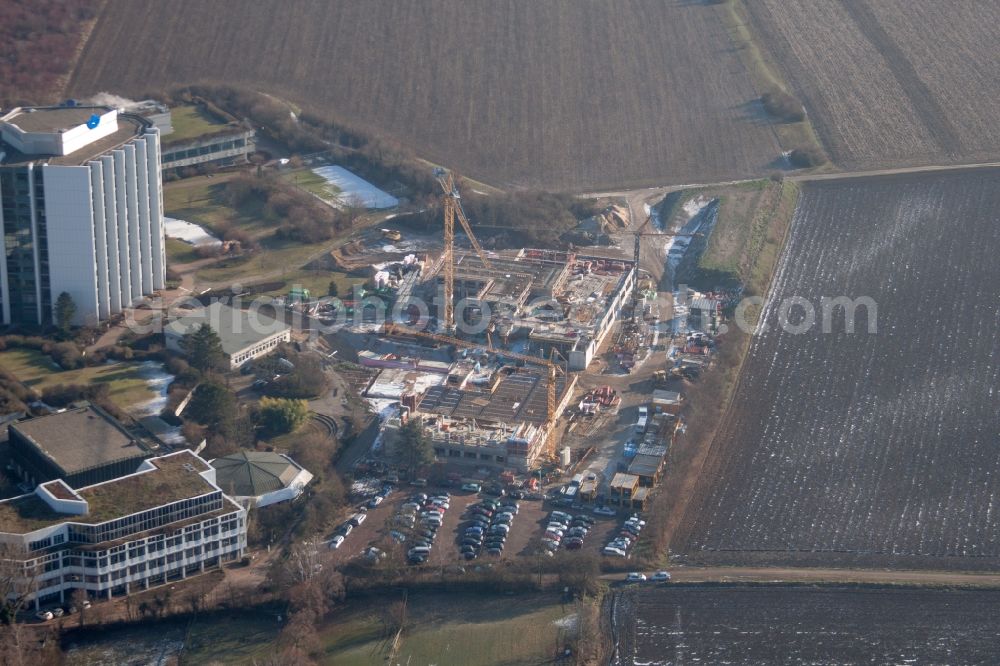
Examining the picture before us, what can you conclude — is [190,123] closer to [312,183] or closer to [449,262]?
[312,183]

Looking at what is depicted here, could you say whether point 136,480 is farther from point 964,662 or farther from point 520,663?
point 964,662

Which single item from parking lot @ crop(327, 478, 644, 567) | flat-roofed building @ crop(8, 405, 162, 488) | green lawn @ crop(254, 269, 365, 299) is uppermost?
flat-roofed building @ crop(8, 405, 162, 488)

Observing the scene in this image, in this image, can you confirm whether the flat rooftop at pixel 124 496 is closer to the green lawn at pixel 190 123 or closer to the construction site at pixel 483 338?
the construction site at pixel 483 338

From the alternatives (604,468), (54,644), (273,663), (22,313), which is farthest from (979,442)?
(22,313)

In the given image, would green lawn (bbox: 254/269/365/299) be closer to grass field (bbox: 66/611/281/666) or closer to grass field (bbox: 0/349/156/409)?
grass field (bbox: 0/349/156/409)

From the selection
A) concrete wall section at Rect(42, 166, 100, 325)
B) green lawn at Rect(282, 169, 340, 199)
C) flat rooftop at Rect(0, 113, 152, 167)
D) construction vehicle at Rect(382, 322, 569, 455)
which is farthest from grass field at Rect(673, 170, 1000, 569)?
flat rooftop at Rect(0, 113, 152, 167)

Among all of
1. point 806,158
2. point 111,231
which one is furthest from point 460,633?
point 806,158

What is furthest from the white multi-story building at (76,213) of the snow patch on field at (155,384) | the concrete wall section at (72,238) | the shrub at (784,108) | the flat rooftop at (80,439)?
the shrub at (784,108)
